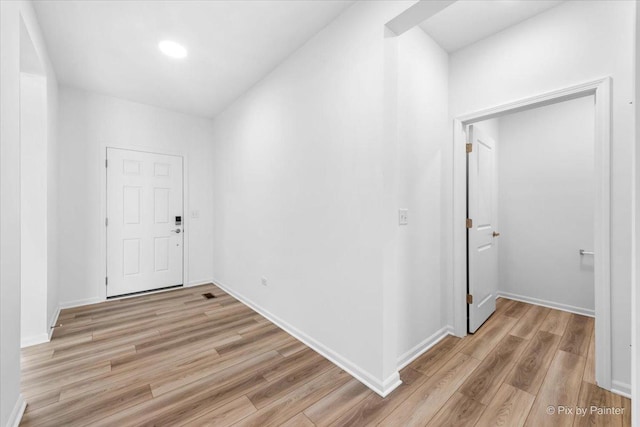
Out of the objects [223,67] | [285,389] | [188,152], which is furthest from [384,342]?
[188,152]

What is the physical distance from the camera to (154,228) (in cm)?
395

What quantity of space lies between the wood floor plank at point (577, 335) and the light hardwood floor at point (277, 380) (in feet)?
0.04

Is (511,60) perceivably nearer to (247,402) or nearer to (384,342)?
(384,342)

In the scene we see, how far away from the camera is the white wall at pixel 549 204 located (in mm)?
3137

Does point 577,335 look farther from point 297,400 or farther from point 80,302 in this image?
point 80,302

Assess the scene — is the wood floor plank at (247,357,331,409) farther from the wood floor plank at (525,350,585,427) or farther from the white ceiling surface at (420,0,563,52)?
the white ceiling surface at (420,0,563,52)

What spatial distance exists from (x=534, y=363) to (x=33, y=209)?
4527 millimetres

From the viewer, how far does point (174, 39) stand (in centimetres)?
241

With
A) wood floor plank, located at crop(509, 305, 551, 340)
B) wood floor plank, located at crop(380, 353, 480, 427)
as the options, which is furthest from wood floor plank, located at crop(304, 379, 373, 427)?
wood floor plank, located at crop(509, 305, 551, 340)

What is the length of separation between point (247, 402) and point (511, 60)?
133 inches

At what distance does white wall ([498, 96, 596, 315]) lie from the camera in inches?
123

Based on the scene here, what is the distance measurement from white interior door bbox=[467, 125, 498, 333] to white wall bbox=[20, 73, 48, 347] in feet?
13.4

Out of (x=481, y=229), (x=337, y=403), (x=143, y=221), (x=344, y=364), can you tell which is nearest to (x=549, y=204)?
(x=481, y=229)

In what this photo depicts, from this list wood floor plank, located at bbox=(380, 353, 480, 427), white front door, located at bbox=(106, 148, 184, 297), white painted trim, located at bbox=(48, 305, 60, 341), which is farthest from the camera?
white front door, located at bbox=(106, 148, 184, 297)
